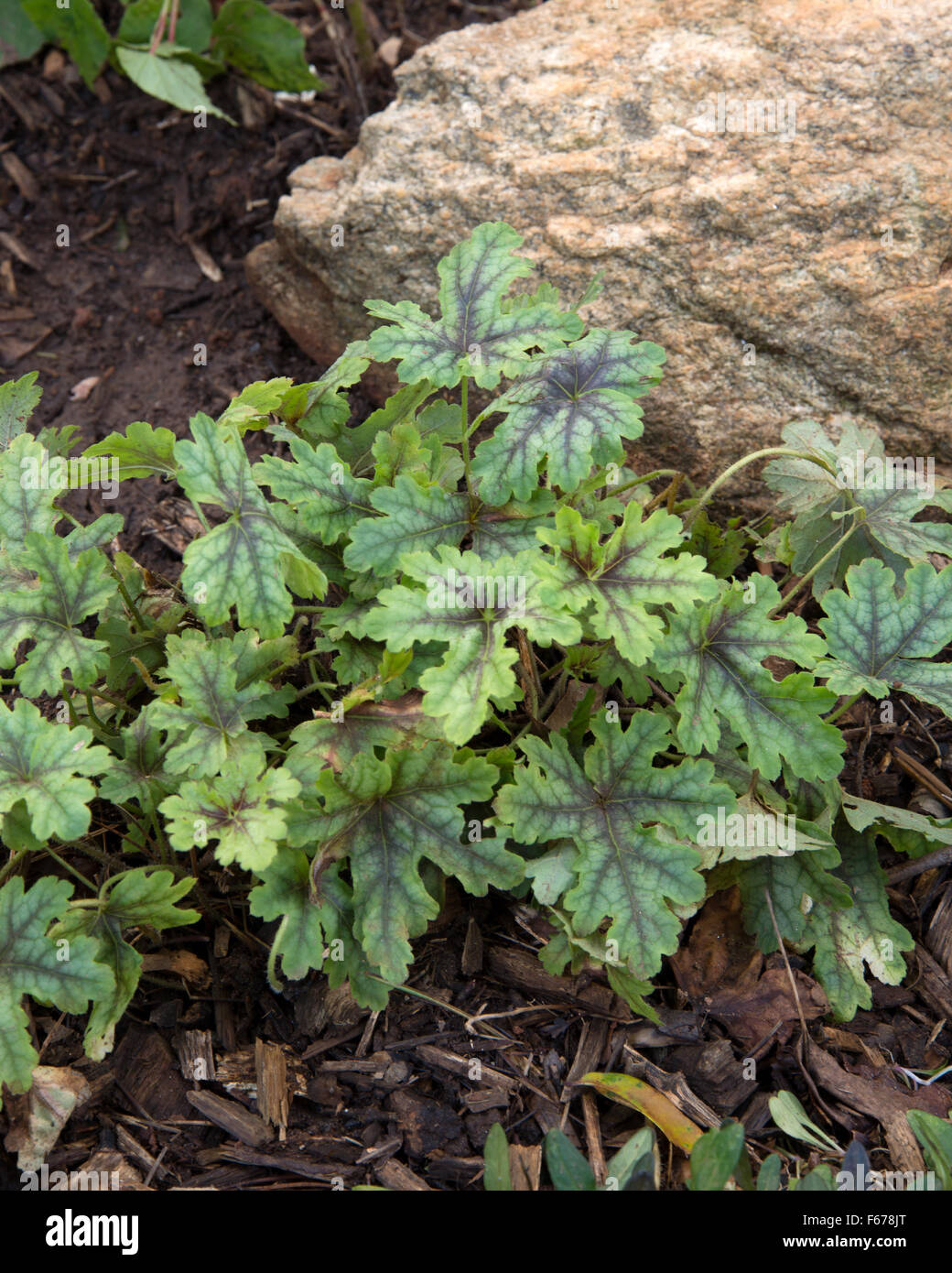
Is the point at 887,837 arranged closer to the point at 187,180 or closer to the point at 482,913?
the point at 482,913

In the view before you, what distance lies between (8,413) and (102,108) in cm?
253

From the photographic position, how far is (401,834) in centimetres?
233

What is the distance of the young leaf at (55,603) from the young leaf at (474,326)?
872mm

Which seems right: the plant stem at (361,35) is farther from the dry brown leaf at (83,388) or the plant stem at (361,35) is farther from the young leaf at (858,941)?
the young leaf at (858,941)

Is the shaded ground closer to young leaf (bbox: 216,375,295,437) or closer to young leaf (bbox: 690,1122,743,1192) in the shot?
young leaf (bbox: 690,1122,743,1192)

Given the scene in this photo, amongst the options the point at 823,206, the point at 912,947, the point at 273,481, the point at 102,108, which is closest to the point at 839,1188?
the point at 912,947

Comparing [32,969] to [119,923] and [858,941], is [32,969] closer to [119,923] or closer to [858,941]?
[119,923]

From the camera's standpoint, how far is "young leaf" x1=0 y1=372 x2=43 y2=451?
2.89 meters

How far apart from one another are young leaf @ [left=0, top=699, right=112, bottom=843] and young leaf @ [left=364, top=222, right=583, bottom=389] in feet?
3.65

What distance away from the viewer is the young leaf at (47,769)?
213 cm

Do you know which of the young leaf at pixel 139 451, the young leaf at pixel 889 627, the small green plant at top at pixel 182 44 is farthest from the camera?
the small green plant at top at pixel 182 44

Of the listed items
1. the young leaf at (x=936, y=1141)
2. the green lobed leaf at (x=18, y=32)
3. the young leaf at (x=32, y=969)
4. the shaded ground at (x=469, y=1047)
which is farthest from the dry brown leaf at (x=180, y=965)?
the green lobed leaf at (x=18, y=32)

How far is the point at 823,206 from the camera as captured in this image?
10.5 feet

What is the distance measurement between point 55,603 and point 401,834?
997 millimetres
